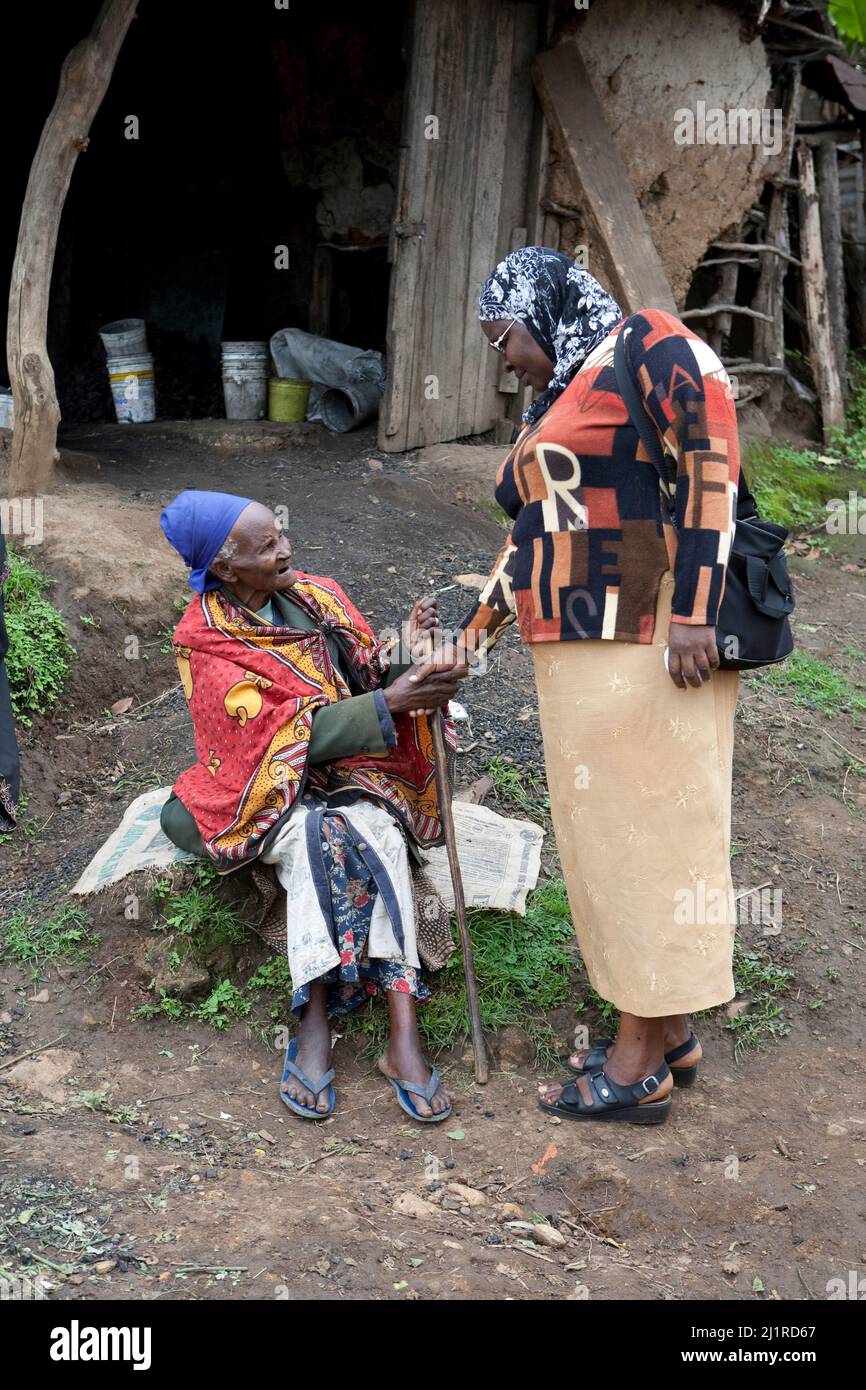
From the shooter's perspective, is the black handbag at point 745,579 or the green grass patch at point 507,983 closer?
the black handbag at point 745,579

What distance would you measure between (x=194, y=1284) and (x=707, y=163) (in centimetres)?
727

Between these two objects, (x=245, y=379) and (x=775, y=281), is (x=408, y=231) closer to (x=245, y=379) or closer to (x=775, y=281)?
(x=245, y=379)

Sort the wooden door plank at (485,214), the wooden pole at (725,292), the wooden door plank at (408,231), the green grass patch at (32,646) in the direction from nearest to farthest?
the green grass patch at (32,646)
the wooden door plank at (408,231)
the wooden door plank at (485,214)
the wooden pole at (725,292)

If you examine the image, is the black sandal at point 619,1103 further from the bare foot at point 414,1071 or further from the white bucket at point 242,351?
the white bucket at point 242,351

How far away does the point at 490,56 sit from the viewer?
23.0 ft

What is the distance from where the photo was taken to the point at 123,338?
324 inches

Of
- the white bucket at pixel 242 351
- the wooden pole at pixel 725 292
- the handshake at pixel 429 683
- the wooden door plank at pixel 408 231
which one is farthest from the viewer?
the white bucket at pixel 242 351

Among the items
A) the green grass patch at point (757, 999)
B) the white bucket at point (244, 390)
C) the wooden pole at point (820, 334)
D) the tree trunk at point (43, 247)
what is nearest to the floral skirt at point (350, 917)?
the green grass patch at point (757, 999)

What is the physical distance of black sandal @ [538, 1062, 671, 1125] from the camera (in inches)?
120

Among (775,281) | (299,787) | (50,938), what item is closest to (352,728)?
(299,787)

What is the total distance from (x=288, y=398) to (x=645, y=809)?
6.36 m

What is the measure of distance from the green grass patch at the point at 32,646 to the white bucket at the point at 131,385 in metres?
3.49

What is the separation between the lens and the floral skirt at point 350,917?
3.10 m

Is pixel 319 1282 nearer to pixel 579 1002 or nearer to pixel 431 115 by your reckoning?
pixel 579 1002
